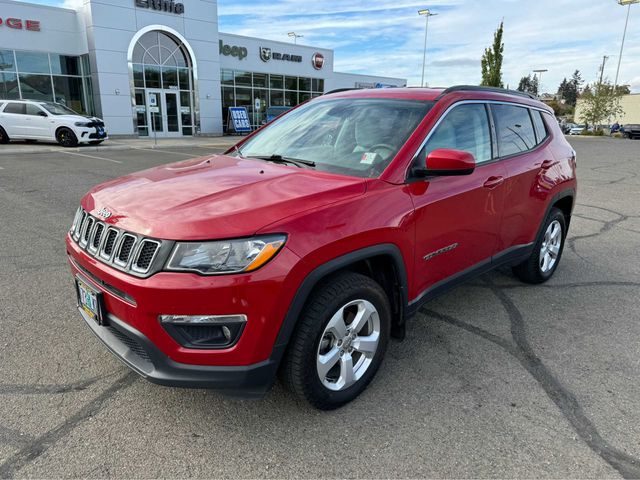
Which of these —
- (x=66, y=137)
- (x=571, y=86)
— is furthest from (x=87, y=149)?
(x=571, y=86)

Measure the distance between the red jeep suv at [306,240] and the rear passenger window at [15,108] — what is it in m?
17.2

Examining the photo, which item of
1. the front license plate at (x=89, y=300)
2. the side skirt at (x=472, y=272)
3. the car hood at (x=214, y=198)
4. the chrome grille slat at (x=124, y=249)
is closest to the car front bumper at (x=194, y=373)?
the front license plate at (x=89, y=300)

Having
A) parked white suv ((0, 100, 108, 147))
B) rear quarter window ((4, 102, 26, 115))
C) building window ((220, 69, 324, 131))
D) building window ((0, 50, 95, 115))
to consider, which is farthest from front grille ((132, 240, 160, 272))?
building window ((220, 69, 324, 131))

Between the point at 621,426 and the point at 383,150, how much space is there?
6.76 ft

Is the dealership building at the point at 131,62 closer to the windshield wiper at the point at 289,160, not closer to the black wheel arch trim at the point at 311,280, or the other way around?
the windshield wiper at the point at 289,160

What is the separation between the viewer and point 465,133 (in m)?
3.37

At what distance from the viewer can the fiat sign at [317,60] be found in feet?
106

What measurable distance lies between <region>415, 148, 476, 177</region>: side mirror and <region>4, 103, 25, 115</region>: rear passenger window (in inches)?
745

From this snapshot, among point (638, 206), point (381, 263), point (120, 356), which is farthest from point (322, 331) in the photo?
point (638, 206)

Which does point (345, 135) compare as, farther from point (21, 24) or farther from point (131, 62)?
point (21, 24)

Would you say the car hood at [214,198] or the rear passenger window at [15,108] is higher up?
the rear passenger window at [15,108]

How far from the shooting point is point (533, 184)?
3.97m

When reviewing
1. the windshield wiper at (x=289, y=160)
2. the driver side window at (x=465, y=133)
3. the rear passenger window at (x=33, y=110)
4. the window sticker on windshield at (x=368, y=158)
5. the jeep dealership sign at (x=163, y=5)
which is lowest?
the windshield wiper at (x=289, y=160)

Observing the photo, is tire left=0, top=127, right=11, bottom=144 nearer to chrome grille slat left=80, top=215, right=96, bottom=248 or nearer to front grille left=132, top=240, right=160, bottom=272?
chrome grille slat left=80, top=215, right=96, bottom=248
